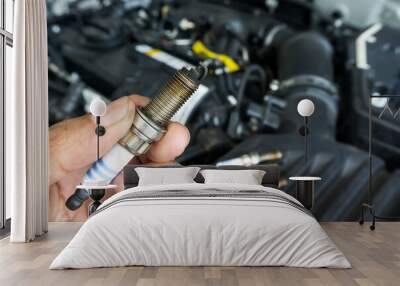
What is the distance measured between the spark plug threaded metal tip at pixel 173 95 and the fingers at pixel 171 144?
0.52ft

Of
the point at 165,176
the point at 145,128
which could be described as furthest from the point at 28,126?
the point at 145,128

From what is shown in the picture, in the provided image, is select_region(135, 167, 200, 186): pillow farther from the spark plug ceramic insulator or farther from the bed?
the bed

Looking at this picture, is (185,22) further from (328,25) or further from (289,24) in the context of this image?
(328,25)

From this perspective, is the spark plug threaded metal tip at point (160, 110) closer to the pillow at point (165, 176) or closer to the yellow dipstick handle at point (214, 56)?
the yellow dipstick handle at point (214, 56)

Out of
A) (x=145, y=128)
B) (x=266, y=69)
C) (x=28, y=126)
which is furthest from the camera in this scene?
(x=266, y=69)

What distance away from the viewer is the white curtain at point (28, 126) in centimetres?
628

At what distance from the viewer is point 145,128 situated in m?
7.91

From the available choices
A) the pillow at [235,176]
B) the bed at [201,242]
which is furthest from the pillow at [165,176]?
the bed at [201,242]

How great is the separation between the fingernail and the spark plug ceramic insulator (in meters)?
0.16

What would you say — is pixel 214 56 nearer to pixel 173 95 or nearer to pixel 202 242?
pixel 173 95

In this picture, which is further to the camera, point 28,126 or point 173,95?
point 173,95

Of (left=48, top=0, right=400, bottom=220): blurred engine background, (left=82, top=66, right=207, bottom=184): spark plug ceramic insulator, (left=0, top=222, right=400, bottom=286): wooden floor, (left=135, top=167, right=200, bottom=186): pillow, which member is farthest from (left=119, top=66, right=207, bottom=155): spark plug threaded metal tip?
(left=0, top=222, right=400, bottom=286): wooden floor

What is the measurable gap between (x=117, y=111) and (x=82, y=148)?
0.66 meters

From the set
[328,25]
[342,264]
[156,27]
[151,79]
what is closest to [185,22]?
[156,27]
